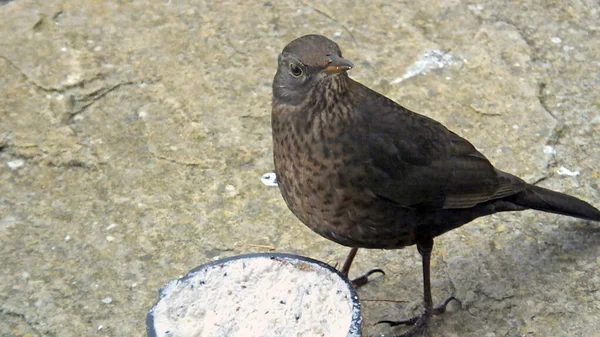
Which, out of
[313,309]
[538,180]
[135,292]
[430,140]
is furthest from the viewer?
[538,180]

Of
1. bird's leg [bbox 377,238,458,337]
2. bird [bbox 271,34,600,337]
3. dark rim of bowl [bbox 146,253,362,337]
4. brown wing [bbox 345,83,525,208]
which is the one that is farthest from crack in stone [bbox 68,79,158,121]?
bird's leg [bbox 377,238,458,337]

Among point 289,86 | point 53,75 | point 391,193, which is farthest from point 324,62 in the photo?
point 53,75

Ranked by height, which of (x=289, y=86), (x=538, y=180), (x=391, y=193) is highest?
(x=289, y=86)

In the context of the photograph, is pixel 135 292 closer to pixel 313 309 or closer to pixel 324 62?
pixel 313 309

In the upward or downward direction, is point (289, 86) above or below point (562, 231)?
above

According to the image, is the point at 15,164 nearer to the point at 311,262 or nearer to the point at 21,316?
the point at 21,316
